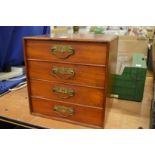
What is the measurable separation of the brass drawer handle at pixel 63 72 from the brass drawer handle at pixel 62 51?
4 centimetres

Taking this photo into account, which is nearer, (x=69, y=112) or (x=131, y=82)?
(x=69, y=112)

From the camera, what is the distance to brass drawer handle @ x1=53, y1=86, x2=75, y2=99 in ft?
2.15

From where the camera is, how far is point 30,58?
0.67 m

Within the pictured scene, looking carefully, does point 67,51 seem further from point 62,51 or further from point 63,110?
point 63,110

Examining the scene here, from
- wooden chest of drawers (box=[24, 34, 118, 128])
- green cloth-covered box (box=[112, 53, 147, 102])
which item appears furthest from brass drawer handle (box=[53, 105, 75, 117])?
green cloth-covered box (box=[112, 53, 147, 102])

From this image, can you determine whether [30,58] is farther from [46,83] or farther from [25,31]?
[25,31]

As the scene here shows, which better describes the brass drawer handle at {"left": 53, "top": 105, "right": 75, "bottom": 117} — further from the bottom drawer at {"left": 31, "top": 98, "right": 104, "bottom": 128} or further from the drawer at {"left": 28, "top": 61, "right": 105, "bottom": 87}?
the drawer at {"left": 28, "top": 61, "right": 105, "bottom": 87}

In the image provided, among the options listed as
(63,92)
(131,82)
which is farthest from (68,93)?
(131,82)

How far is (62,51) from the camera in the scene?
0.61 meters

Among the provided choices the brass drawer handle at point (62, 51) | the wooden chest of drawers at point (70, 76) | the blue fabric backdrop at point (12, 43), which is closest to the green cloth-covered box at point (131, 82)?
the wooden chest of drawers at point (70, 76)

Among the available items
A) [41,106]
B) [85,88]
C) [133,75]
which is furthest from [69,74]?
[133,75]

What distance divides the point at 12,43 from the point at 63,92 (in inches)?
22.6

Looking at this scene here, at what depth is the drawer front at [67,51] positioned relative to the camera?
1.88ft

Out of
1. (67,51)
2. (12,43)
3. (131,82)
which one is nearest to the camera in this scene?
(67,51)
